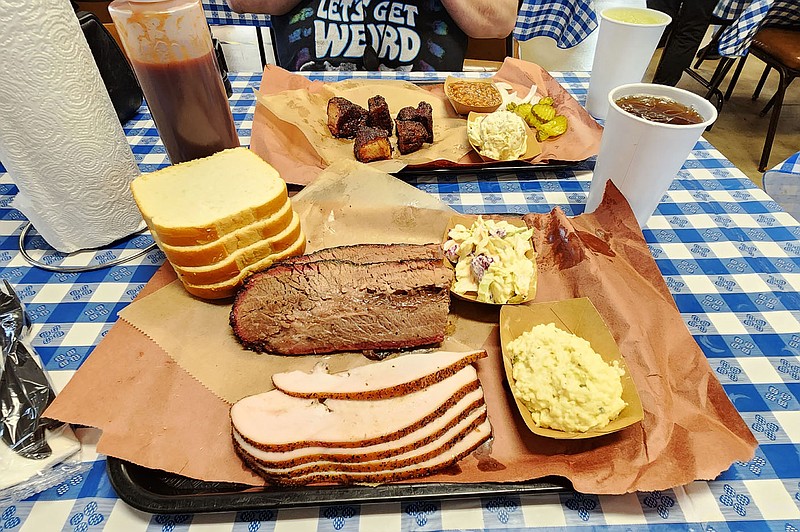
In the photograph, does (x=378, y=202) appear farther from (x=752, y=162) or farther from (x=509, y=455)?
(x=752, y=162)

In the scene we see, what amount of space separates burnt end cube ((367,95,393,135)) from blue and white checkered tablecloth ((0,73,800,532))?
19.8 inches

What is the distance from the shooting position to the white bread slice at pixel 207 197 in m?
1.76

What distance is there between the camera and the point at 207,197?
187 cm

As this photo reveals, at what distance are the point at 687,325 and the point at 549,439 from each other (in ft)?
2.58

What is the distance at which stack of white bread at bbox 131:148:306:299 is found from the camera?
177 centimetres

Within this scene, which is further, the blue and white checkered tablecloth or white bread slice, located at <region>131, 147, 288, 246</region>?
white bread slice, located at <region>131, 147, 288, 246</region>

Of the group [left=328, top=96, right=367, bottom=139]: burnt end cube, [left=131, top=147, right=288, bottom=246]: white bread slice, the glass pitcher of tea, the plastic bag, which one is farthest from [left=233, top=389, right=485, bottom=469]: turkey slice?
[left=328, top=96, right=367, bottom=139]: burnt end cube

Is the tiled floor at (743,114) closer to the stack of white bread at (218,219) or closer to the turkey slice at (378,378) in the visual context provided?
the stack of white bread at (218,219)

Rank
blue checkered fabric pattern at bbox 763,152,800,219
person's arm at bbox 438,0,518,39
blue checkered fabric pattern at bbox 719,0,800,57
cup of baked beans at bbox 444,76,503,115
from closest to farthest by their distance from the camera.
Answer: blue checkered fabric pattern at bbox 763,152,800,219
cup of baked beans at bbox 444,76,503,115
person's arm at bbox 438,0,518,39
blue checkered fabric pattern at bbox 719,0,800,57

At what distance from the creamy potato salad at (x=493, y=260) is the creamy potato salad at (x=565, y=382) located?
0.24 m

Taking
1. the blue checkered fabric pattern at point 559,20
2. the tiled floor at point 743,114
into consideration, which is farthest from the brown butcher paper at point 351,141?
the tiled floor at point 743,114

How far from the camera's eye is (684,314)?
1.80 m

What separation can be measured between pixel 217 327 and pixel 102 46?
6.59 ft

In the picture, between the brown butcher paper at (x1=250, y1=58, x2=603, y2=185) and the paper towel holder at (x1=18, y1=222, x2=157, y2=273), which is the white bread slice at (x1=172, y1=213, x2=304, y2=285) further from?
the brown butcher paper at (x1=250, y1=58, x2=603, y2=185)
